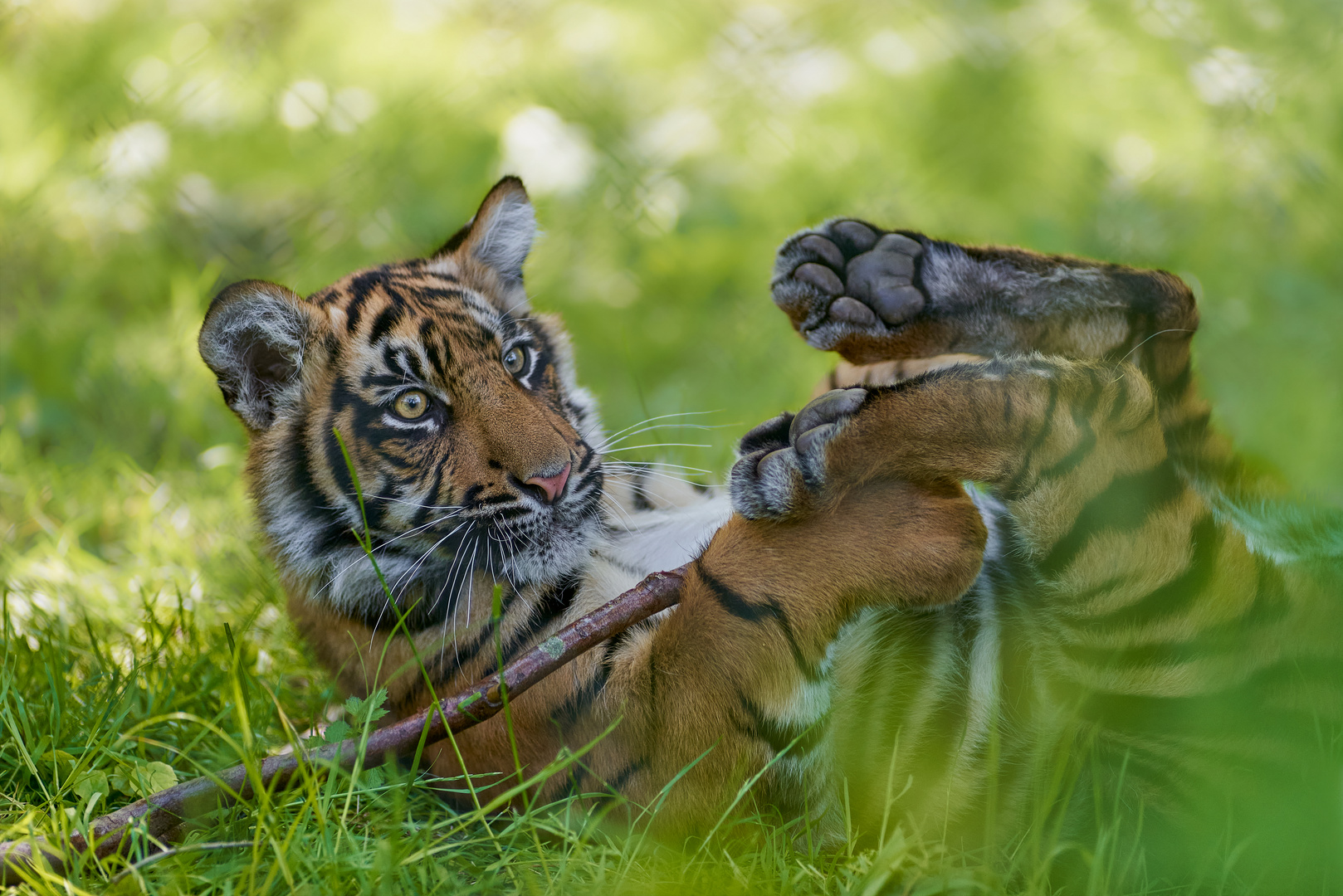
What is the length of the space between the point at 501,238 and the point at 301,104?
2.74m

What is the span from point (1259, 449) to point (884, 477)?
104 inches

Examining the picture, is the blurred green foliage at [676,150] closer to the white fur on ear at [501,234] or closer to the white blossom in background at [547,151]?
the white blossom in background at [547,151]

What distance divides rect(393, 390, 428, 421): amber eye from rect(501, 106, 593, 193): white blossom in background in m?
3.09

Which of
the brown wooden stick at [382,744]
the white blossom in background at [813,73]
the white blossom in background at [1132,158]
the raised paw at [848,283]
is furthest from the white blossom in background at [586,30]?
the brown wooden stick at [382,744]

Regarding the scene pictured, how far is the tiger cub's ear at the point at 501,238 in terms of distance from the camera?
105 inches

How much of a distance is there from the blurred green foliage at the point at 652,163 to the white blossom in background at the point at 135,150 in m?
0.02

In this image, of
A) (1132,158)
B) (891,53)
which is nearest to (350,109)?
(891,53)

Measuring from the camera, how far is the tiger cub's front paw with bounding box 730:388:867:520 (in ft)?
6.21

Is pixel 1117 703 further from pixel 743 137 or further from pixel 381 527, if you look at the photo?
pixel 743 137

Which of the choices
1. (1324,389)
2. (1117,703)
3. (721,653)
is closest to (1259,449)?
(1324,389)

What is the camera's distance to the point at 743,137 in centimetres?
580

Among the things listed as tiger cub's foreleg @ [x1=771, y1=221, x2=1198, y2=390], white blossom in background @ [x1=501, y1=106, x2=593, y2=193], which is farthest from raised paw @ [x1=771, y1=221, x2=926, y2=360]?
white blossom in background @ [x1=501, y1=106, x2=593, y2=193]

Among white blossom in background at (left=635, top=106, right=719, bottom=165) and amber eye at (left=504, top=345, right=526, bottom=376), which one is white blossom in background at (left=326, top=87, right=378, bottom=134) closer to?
white blossom in background at (left=635, top=106, right=719, bottom=165)

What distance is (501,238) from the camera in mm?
2730
